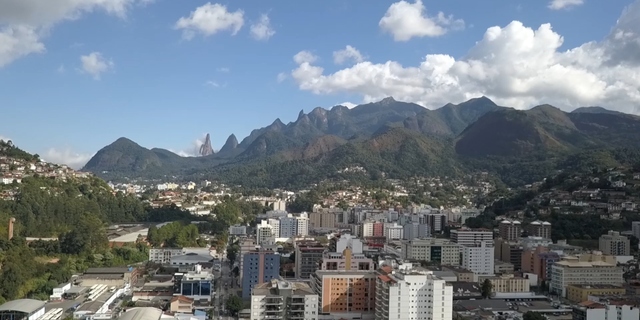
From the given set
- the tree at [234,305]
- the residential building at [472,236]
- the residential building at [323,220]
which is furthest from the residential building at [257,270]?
the residential building at [323,220]

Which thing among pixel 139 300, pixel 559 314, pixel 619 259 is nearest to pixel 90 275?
pixel 139 300

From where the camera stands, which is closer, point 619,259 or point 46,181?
point 619,259

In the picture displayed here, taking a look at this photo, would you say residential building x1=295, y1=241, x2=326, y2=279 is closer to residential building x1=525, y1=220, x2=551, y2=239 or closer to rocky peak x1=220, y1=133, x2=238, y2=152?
residential building x1=525, y1=220, x2=551, y2=239

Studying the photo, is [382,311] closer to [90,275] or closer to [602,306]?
[602,306]

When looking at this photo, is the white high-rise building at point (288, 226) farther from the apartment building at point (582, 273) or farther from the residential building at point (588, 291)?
the residential building at point (588, 291)

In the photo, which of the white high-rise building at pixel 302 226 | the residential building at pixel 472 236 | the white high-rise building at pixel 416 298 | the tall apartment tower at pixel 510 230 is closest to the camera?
the white high-rise building at pixel 416 298
